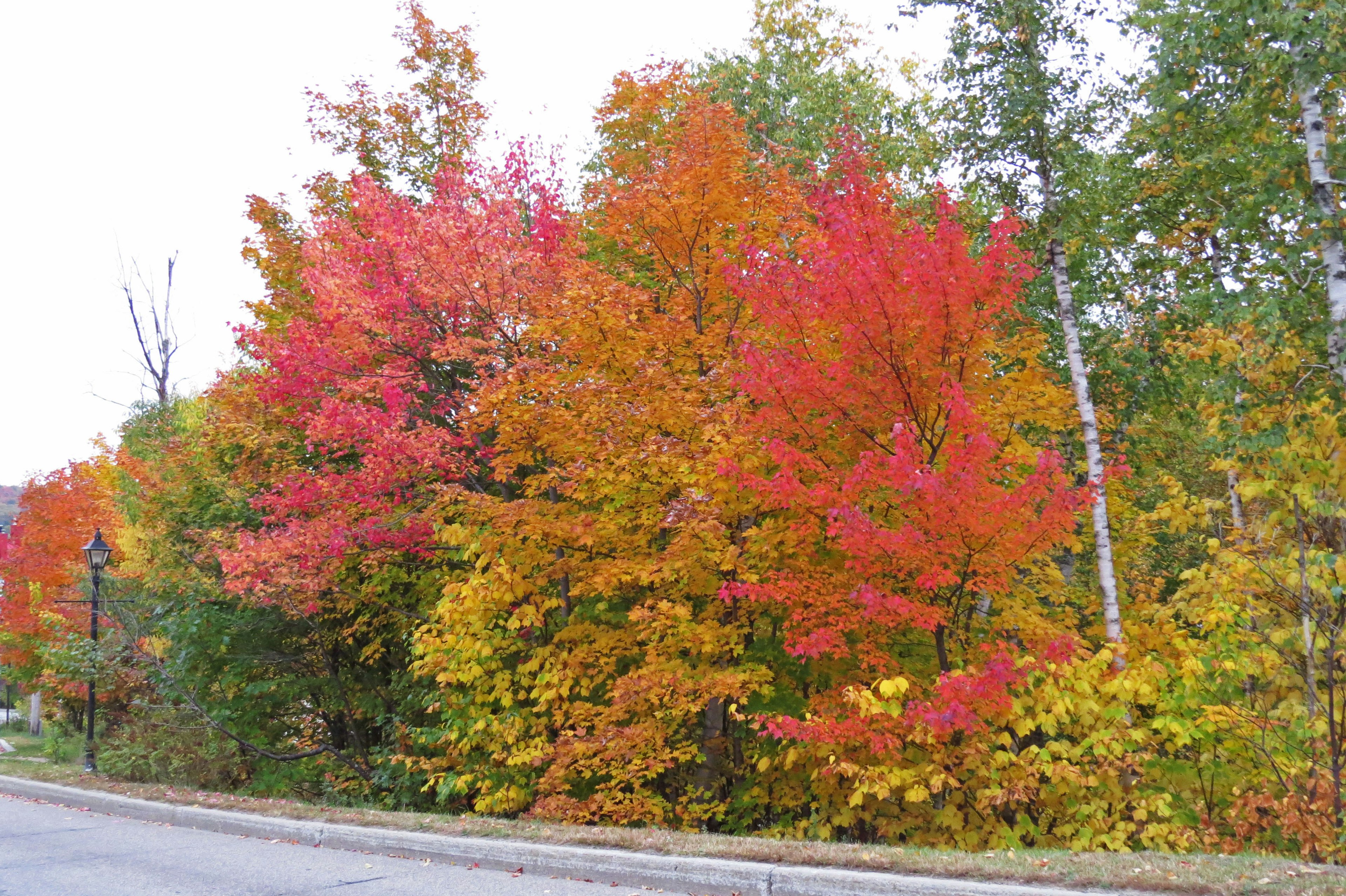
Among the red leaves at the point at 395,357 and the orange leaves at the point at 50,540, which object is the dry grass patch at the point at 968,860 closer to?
the red leaves at the point at 395,357

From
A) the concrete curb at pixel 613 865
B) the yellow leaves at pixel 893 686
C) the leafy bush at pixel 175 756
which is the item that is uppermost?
the yellow leaves at pixel 893 686

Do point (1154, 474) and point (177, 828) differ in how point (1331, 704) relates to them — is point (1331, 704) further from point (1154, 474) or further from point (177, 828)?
point (1154, 474)

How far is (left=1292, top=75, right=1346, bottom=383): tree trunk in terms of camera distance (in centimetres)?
793

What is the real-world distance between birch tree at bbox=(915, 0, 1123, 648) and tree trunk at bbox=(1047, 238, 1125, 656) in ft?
0.10

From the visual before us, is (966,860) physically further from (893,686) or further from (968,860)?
(893,686)

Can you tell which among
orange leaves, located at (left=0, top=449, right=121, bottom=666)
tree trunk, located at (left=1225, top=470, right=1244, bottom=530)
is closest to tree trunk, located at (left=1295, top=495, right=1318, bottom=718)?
tree trunk, located at (left=1225, top=470, right=1244, bottom=530)

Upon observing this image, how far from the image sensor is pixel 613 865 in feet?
22.3

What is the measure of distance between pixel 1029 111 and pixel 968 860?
9.37 metres

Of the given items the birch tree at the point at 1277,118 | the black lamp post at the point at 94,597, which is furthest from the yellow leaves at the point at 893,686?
the black lamp post at the point at 94,597

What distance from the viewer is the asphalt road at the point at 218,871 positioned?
6.77 meters

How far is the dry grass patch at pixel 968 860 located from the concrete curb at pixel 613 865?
0.56ft

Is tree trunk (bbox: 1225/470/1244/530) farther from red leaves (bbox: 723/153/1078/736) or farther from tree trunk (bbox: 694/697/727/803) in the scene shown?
tree trunk (bbox: 694/697/727/803)

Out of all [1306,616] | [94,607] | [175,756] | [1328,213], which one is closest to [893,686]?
[1306,616]

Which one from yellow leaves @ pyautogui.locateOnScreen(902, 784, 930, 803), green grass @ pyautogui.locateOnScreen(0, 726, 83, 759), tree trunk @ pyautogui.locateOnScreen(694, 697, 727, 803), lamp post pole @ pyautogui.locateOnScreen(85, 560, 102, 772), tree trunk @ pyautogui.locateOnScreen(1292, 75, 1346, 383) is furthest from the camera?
green grass @ pyautogui.locateOnScreen(0, 726, 83, 759)
